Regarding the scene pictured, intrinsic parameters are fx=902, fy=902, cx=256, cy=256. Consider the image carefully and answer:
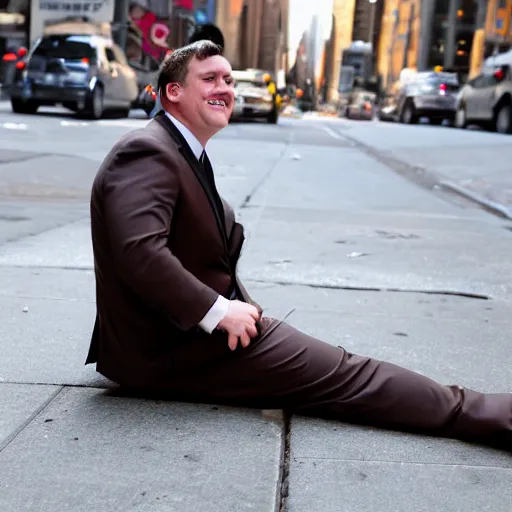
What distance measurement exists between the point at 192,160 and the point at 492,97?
19.2 metres

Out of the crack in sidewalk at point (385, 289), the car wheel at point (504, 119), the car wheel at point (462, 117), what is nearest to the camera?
the crack in sidewalk at point (385, 289)

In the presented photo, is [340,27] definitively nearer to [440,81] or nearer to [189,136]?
[440,81]

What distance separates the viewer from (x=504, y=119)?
65.7 feet

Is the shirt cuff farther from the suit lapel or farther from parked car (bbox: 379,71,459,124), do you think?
parked car (bbox: 379,71,459,124)

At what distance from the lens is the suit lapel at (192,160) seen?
2.59 meters

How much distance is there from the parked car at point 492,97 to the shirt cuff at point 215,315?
1828 centimetres

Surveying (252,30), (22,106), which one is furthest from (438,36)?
(22,106)

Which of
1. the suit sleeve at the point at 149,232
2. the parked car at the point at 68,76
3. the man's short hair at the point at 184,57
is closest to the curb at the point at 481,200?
the man's short hair at the point at 184,57

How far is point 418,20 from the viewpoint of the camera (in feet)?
243

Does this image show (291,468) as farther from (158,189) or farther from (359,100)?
(359,100)

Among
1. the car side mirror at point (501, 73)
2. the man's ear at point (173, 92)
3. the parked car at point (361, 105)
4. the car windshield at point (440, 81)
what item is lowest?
the parked car at point (361, 105)

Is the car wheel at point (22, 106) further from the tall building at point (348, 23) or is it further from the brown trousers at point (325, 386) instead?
the tall building at point (348, 23)

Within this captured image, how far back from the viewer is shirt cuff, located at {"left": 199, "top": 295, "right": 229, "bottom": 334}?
247cm

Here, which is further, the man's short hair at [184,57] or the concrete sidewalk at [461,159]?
the concrete sidewalk at [461,159]
